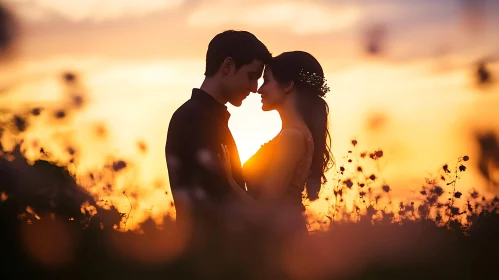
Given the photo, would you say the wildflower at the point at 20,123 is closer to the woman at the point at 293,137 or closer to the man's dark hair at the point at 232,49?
the man's dark hair at the point at 232,49

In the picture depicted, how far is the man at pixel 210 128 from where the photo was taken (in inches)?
265

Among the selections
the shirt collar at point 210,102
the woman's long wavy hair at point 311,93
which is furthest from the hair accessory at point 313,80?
the shirt collar at point 210,102

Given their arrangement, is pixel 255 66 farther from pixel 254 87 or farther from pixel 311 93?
pixel 311 93

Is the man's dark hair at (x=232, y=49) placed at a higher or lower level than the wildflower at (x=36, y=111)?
higher

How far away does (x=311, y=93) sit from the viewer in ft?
25.8

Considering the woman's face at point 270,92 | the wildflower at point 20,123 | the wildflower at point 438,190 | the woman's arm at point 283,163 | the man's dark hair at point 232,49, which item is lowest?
the wildflower at point 438,190

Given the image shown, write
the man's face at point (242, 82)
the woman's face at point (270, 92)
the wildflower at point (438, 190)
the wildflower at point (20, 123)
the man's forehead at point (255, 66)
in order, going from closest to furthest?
the wildflower at point (20, 123)
the man's face at point (242, 82)
the man's forehead at point (255, 66)
the woman's face at point (270, 92)
the wildflower at point (438, 190)

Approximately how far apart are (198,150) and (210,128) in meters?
A: 0.26

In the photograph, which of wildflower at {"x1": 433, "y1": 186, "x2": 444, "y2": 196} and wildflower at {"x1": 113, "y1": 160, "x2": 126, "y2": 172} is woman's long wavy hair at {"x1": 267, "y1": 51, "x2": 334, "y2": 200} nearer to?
wildflower at {"x1": 433, "y1": 186, "x2": 444, "y2": 196}

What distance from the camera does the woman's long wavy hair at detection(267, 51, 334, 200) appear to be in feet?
25.5

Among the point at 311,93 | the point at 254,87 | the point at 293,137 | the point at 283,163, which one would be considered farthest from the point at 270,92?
the point at 283,163

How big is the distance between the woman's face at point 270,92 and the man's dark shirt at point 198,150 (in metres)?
0.86

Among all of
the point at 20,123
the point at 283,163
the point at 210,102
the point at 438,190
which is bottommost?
the point at 438,190

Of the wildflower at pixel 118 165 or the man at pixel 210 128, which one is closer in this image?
the man at pixel 210 128
